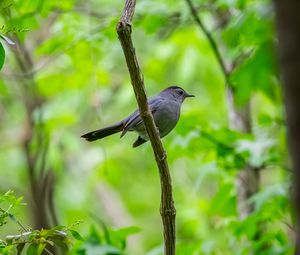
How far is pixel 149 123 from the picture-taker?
2.46m

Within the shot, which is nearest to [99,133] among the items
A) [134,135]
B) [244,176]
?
[244,176]

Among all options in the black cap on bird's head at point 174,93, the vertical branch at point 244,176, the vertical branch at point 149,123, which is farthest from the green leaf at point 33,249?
the vertical branch at point 244,176

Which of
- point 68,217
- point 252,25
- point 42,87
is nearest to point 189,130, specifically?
point 252,25

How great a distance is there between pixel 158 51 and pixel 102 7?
2.96 feet

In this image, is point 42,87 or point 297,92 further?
point 42,87

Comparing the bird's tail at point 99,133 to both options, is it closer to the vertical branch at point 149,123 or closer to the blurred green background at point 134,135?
the blurred green background at point 134,135

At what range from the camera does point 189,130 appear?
4.27 metres

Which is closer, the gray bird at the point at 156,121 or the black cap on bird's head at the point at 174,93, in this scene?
the gray bird at the point at 156,121

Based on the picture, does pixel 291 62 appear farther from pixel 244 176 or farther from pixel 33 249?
pixel 244 176

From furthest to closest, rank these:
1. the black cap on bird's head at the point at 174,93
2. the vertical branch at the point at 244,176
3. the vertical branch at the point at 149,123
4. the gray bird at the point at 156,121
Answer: the vertical branch at the point at 244,176
the black cap on bird's head at the point at 174,93
the gray bird at the point at 156,121
the vertical branch at the point at 149,123

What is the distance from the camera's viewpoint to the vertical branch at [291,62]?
95 centimetres

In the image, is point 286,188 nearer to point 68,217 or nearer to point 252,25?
point 252,25

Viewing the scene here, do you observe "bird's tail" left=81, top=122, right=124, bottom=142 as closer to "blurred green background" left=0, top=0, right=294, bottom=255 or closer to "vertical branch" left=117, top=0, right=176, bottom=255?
"blurred green background" left=0, top=0, right=294, bottom=255

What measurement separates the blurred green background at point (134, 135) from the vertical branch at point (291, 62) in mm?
132
